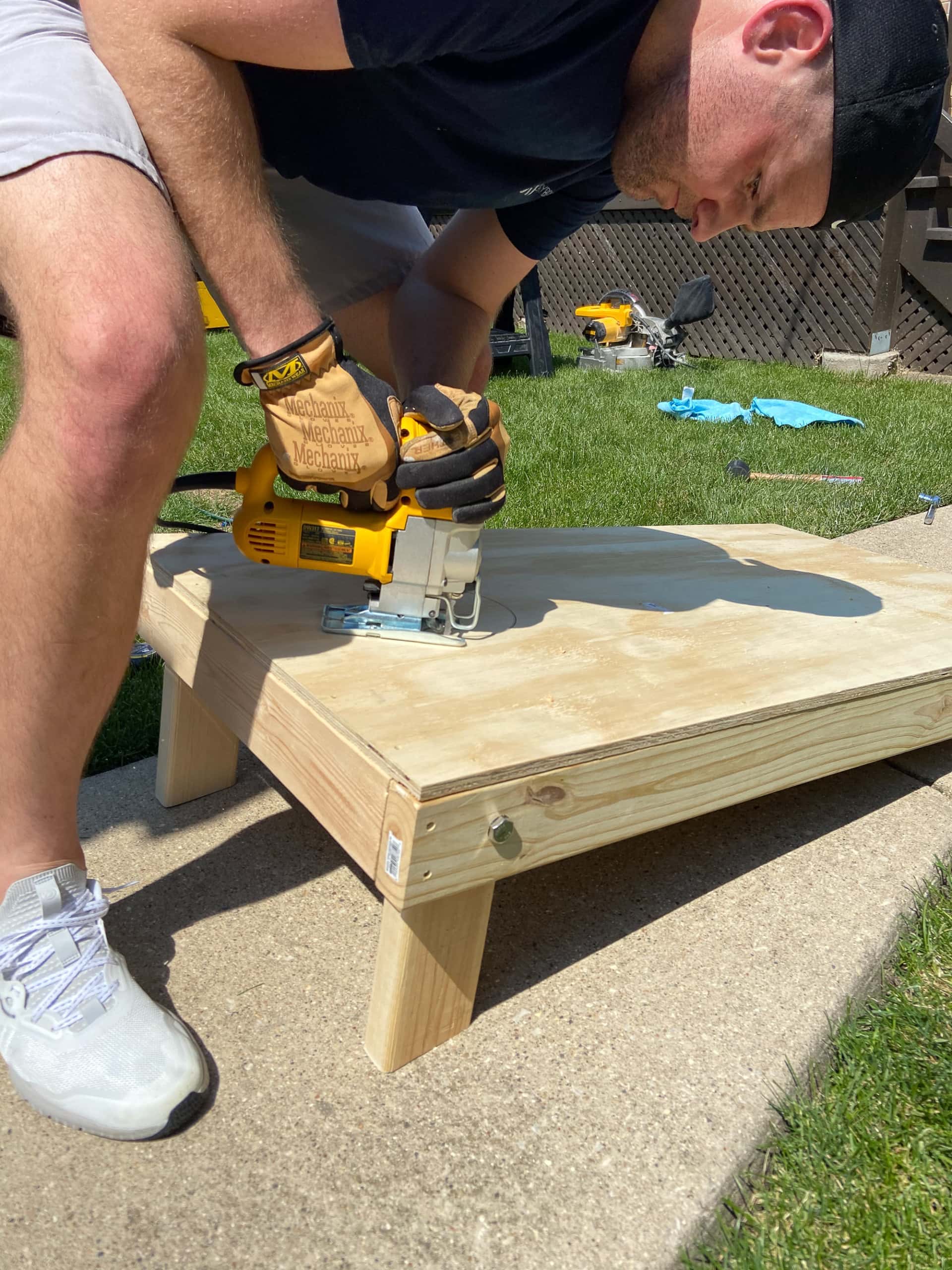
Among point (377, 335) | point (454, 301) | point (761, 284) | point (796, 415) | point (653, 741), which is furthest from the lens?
point (761, 284)

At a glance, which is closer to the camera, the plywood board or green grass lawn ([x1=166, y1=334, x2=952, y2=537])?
the plywood board

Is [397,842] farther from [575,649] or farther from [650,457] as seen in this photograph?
[650,457]

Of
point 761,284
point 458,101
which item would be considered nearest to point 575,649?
point 458,101

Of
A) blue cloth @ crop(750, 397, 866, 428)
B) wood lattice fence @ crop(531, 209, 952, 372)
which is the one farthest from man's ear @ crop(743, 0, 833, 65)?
wood lattice fence @ crop(531, 209, 952, 372)

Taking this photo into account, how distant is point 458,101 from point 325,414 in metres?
0.54

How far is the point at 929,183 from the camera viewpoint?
26.1ft

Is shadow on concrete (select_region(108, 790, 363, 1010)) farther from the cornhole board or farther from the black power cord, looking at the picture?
the black power cord

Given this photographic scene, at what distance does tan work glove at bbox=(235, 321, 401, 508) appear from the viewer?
1.42 metres

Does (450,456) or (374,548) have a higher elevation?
(450,456)

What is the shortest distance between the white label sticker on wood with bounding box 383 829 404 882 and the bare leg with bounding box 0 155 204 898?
17.3 inches

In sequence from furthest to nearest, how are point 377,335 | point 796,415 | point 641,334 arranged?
point 641,334
point 796,415
point 377,335

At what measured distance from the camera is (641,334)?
8.39 m

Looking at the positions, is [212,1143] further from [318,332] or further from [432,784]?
[318,332]

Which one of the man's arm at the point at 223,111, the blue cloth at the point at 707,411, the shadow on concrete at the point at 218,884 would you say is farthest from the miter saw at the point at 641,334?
the man's arm at the point at 223,111
